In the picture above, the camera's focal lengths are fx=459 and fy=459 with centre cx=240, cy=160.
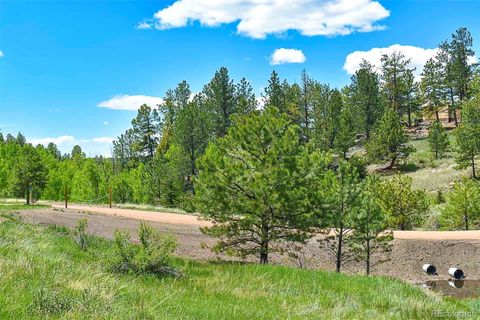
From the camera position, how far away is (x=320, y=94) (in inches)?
2749

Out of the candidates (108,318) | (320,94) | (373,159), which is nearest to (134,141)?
(320,94)

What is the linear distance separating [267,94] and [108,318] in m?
62.4

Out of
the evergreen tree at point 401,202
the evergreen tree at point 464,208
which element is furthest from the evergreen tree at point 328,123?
the evergreen tree at point 401,202

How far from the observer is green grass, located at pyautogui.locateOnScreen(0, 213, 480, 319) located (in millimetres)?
5777

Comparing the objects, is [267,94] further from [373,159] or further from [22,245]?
[22,245]

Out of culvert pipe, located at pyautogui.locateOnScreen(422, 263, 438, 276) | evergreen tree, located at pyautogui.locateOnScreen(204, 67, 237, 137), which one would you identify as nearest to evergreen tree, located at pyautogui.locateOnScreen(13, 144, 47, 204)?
evergreen tree, located at pyautogui.locateOnScreen(204, 67, 237, 137)

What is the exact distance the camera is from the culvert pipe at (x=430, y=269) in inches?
892

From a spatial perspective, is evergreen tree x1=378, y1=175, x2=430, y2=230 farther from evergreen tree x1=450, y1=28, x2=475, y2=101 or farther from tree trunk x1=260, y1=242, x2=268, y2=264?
evergreen tree x1=450, y1=28, x2=475, y2=101

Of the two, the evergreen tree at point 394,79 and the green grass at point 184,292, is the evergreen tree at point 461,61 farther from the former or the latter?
the green grass at point 184,292

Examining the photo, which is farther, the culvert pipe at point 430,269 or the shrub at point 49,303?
the culvert pipe at point 430,269

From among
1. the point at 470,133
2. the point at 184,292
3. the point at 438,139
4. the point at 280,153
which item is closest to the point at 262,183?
the point at 280,153

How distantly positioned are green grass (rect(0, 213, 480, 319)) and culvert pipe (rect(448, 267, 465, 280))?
10.9m

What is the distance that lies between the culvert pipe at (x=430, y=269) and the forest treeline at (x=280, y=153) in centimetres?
320

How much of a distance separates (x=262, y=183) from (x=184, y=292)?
821 centimetres
